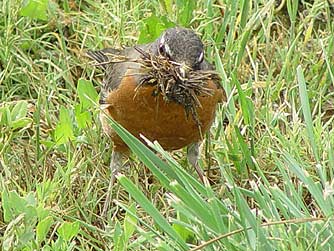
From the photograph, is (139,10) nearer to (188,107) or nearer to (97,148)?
(97,148)

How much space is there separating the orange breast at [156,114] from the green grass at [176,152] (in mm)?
150

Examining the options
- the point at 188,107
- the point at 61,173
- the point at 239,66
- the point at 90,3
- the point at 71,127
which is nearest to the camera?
the point at 188,107

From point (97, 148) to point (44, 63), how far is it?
0.73 metres

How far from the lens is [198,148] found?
4.09 m

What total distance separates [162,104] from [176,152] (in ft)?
2.41

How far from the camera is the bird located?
355 centimetres

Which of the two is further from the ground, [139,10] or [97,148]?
[139,10]

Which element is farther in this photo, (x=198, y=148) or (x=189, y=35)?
(x=198, y=148)

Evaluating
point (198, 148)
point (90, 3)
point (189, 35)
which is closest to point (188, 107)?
point (189, 35)

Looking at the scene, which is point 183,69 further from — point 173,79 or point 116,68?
point 116,68

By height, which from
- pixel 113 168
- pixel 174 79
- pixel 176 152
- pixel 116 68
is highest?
pixel 174 79

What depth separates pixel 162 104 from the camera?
3.68 metres

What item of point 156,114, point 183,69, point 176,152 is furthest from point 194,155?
point 183,69

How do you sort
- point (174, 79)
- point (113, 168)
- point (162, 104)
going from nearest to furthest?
1. point (174, 79)
2. point (162, 104)
3. point (113, 168)
